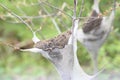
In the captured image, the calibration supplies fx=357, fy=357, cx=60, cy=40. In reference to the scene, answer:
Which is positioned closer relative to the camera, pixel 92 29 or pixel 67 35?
pixel 67 35

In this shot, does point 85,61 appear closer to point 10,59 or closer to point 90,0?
point 10,59

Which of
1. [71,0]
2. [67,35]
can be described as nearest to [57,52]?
[67,35]

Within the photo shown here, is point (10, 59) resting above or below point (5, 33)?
below

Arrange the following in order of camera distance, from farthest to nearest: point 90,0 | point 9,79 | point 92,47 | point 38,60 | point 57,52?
point 38,60 → point 9,79 → point 90,0 → point 92,47 → point 57,52

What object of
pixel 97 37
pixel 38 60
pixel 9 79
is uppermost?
pixel 38 60

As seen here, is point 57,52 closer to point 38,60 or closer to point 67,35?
point 67,35

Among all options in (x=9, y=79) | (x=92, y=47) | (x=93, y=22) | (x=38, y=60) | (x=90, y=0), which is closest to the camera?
(x=93, y=22)

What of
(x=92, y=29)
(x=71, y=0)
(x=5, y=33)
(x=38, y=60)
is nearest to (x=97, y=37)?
(x=92, y=29)

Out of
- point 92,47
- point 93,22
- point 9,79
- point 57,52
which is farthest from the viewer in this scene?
point 9,79

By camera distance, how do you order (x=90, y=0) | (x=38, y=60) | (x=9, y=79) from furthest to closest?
1. (x=38, y=60)
2. (x=9, y=79)
3. (x=90, y=0)
